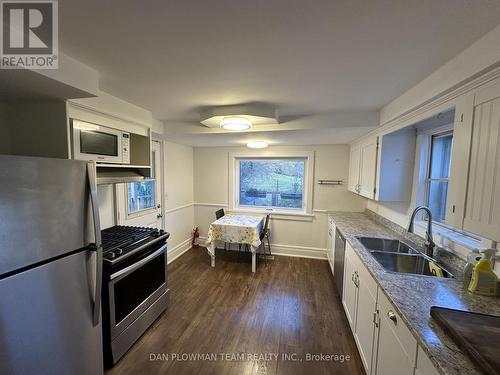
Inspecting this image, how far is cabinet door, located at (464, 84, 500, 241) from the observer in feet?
3.42

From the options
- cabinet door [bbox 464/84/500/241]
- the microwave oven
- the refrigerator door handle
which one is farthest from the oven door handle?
cabinet door [bbox 464/84/500/241]

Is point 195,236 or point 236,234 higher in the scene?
point 236,234

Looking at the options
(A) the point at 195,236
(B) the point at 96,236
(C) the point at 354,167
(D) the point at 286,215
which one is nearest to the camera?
(B) the point at 96,236

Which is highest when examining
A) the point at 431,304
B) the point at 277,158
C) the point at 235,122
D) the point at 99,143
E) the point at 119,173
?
the point at 235,122

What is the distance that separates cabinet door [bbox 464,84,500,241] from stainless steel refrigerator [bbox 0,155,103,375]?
2.23 metres

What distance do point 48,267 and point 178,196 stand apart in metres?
2.92

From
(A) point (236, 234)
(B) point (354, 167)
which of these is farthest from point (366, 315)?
(B) point (354, 167)

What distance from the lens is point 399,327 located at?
1132 millimetres

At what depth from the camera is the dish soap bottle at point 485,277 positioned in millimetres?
1217

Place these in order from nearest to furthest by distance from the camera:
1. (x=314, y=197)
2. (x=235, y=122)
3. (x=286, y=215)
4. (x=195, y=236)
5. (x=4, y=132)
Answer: (x=4, y=132) → (x=235, y=122) → (x=314, y=197) → (x=286, y=215) → (x=195, y=236)

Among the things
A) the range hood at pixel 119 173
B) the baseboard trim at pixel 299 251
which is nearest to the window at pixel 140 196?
the range hood at pixel 119 173

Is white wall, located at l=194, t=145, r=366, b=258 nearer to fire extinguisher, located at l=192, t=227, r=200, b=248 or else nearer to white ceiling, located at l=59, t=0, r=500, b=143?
fire extinguisher, located at l=192, t=227, r=200, b=248

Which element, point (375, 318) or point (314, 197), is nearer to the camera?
point (375, 318)

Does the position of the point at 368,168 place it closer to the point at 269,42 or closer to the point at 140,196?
the point at 269,42
